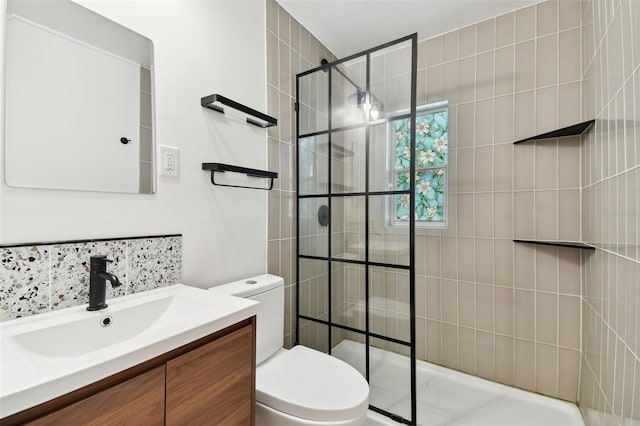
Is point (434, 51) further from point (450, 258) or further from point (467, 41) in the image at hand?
point (450, 258)

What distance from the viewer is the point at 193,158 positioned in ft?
4.38

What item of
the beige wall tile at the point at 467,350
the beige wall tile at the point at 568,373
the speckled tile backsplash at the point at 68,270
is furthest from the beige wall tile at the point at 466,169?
the speckled tile backsplash at the point at 68,270

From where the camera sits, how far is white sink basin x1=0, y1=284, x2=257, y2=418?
546mm

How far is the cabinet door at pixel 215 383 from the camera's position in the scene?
0.77 metres

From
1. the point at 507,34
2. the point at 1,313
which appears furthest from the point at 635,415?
the point at 507,34

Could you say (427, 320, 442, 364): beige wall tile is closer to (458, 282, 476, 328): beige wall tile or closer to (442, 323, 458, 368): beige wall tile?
(442, 323, 458, 368): beige wall tile

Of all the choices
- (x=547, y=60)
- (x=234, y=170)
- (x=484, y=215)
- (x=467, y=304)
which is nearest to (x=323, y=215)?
(x=234, y=170)

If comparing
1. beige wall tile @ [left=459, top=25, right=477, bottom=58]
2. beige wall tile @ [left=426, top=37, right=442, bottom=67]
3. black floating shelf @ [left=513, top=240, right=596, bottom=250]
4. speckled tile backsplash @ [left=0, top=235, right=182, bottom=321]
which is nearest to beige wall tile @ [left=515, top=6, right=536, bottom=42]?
beige wall tile @ [left=459, top=25, right=477, bottom=58]

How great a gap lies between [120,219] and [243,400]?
0.77 m

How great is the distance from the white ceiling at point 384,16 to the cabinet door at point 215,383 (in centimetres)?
196

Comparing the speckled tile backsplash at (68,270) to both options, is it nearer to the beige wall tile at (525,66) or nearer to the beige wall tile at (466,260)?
the beige wall tile at (466,260)

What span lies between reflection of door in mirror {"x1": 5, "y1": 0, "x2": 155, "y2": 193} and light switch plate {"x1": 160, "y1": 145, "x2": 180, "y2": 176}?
0.05 m

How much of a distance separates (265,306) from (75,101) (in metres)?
1.11

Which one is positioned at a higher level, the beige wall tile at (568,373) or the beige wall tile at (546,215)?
the beige wall tile at (546,215)
